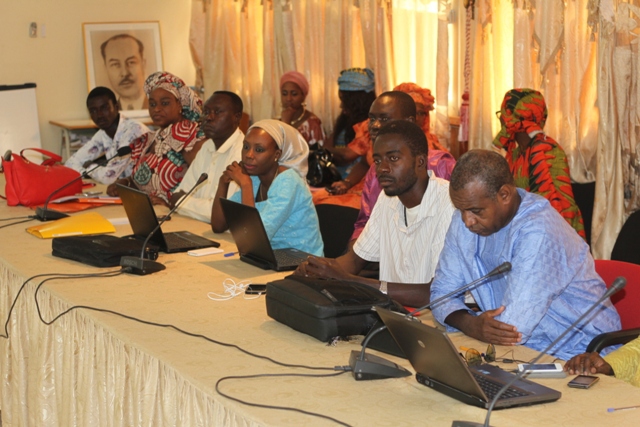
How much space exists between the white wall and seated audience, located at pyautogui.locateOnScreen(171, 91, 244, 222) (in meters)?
3.92

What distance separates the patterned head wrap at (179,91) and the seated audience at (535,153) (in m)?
1.89

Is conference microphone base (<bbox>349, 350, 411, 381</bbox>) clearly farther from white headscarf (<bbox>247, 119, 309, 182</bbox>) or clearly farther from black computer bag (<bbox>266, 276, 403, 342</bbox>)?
white headscarf (<bbox>247, 119, 309, 182</bbox>)

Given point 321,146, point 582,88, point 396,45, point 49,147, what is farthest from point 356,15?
point 49,147

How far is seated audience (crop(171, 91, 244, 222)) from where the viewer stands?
4.50 meters

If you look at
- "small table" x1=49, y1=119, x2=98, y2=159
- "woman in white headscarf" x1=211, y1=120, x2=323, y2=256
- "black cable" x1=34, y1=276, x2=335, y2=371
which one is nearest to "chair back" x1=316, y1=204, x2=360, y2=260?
"woman in white headscarf" x1=211, y1=120, x2=323, y2=256

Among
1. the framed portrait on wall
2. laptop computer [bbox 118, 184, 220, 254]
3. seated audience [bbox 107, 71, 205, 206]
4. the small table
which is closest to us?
laptop computer [bbox 118, 184, 220, 254]

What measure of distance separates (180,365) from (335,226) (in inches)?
72.6

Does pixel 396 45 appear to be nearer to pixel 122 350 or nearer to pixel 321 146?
pixel 321 146

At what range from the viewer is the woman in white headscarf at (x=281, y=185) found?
3.73 meters

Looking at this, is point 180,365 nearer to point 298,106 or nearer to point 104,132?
point 104,132

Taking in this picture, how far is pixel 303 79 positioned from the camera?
6.89m

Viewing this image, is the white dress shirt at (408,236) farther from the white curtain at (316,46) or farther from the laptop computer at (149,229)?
the white curtain at (316,46)

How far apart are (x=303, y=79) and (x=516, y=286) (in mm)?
4701

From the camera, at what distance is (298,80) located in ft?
22.5
